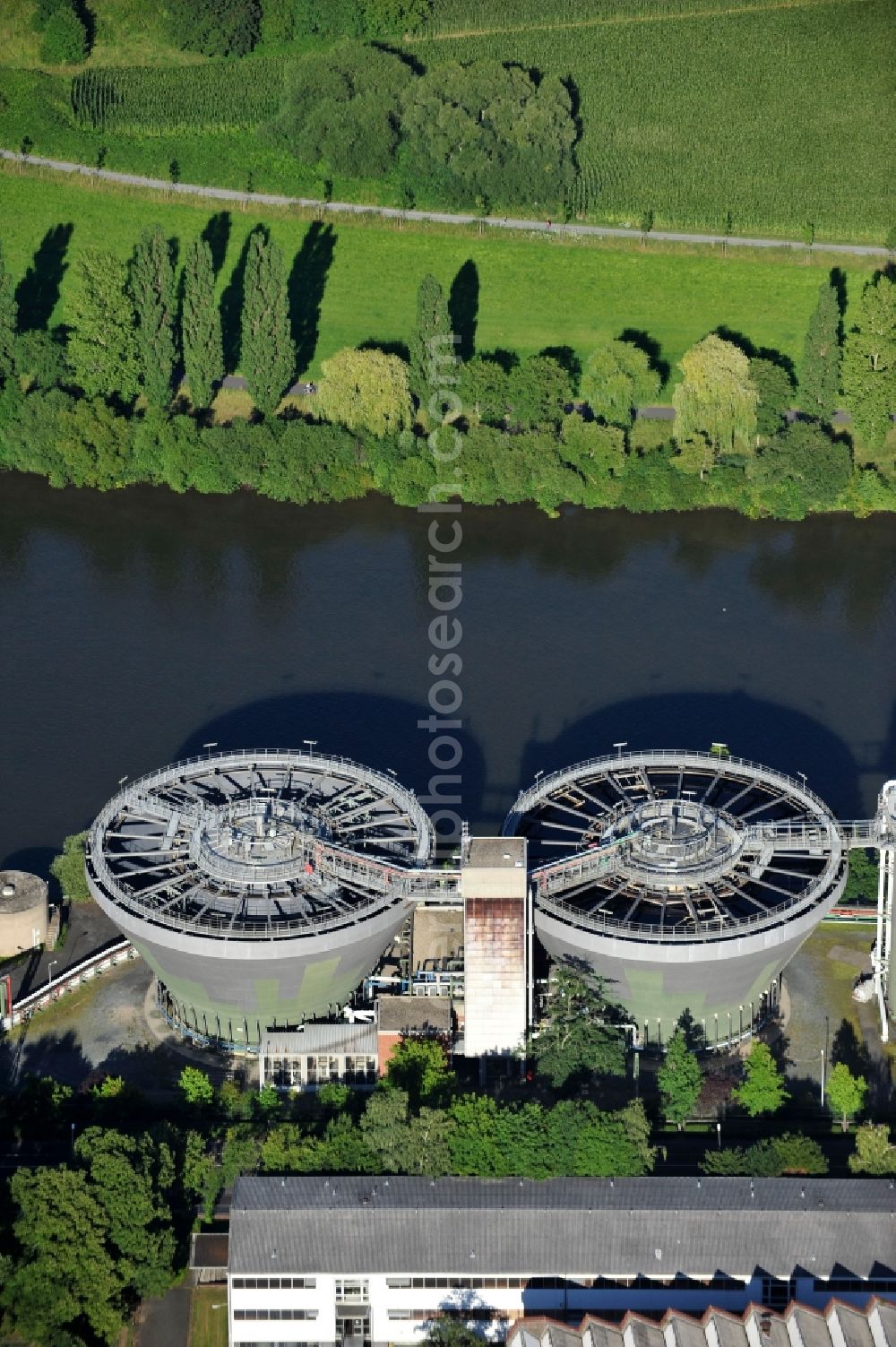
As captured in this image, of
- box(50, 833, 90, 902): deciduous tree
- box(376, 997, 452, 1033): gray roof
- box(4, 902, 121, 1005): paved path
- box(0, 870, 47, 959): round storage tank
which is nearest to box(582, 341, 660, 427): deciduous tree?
box(50, 833, 90, 902): deciduous tree

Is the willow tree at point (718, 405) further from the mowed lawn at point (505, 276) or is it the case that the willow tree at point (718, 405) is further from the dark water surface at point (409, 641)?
the mowed lawn at point (505, 276)

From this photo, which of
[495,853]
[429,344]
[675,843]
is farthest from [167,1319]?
[429,344]

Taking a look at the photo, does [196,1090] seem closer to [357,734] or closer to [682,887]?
[682,887]

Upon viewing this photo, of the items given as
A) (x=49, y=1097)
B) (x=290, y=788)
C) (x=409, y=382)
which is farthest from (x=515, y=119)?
(x=49, y=1097)

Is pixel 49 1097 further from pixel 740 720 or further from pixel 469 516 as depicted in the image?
pixel 469 516

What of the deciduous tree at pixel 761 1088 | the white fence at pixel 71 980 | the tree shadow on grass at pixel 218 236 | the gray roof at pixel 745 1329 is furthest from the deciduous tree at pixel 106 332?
the gray roof at pixel 745 1329

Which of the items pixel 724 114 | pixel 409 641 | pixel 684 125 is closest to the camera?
pixel 409 641
